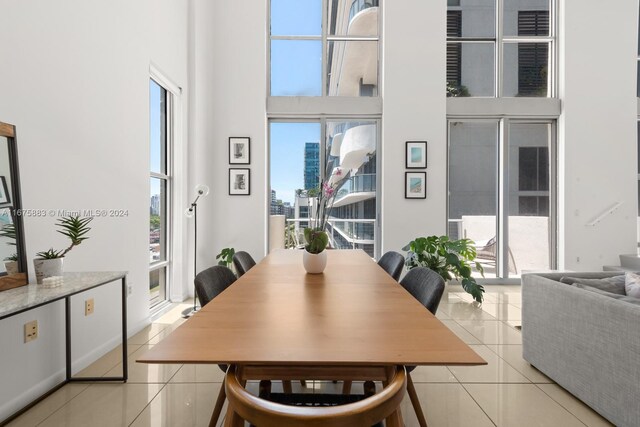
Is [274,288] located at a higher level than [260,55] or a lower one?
lower

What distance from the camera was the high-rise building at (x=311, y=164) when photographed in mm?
5590

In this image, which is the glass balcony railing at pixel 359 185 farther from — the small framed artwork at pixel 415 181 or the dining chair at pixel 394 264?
the dining chair at pixel 394 264

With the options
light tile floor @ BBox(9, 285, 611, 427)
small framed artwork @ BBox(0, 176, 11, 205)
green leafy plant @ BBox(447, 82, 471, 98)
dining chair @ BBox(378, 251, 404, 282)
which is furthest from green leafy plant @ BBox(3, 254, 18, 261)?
green leafy plant @ BBox(447, 82, 471, 98)

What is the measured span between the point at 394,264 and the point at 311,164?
324 cm

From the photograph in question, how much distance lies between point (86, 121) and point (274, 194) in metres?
3.14

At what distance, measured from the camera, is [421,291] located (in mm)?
1803

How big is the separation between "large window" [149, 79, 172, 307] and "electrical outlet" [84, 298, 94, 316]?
3.72 ft

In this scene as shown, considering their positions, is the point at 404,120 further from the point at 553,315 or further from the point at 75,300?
the point at 75,300

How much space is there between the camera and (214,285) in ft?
6.24

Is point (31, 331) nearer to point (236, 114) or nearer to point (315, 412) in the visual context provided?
point (315, 412)

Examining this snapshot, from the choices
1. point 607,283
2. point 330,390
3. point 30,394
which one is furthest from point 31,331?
point 607,283

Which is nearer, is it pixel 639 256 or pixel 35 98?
pixel 35 98

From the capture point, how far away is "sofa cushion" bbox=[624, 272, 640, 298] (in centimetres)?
224

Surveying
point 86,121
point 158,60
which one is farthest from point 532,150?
point 86,121
